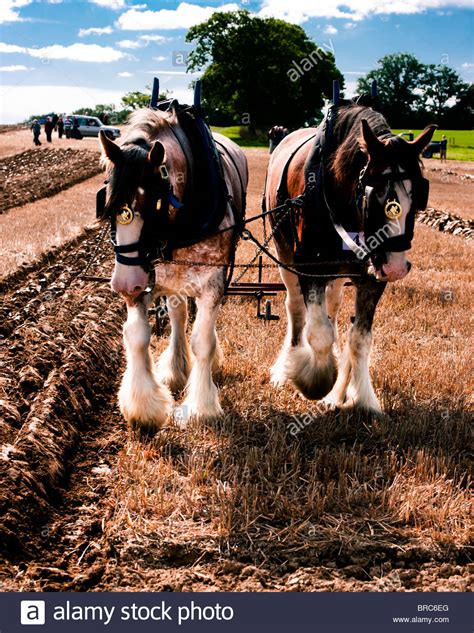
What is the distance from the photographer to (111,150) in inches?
157

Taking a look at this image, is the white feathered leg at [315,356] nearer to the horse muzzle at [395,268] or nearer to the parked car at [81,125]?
the horse muzzle at [395,268]

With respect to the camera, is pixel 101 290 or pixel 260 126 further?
pixel 260 126

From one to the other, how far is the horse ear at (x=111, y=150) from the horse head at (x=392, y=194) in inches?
55.7

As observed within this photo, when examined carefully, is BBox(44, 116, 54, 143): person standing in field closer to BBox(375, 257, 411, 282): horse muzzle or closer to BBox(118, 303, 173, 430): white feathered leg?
BBox(118, 303, 173, 430): white feathered leg

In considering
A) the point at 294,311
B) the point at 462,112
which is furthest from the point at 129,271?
the point at 462,112

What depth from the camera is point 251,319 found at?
7633 mm

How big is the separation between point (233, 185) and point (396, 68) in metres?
66.6

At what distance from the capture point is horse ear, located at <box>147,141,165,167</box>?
4004mm

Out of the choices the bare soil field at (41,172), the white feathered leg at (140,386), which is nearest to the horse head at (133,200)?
the white feathered leg at (140,386)

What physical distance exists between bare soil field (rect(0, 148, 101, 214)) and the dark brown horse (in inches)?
510
